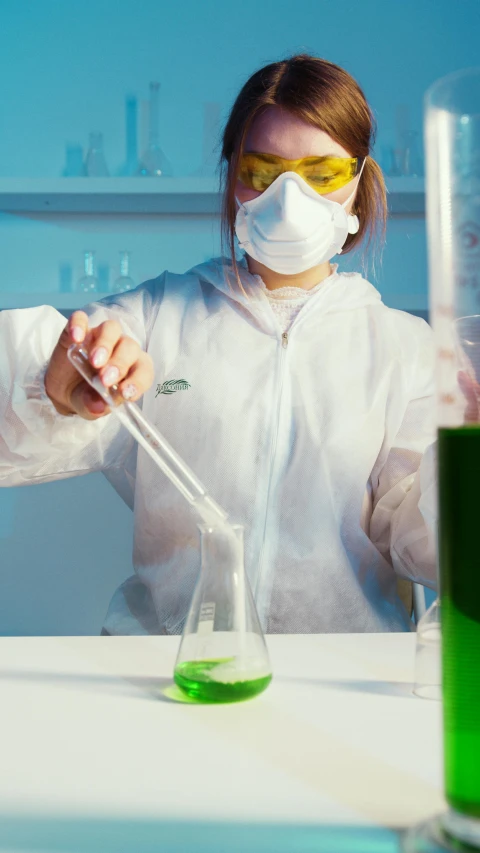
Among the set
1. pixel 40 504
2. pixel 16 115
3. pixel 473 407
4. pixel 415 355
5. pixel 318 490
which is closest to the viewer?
pixel 473 407

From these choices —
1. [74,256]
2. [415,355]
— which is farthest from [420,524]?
[74,256]

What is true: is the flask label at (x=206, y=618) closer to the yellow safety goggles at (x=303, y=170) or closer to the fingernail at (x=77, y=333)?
the fingernail at (x=77, y=333)

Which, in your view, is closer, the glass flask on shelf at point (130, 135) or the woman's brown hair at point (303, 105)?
the woman's brown hair at point (303, 105)

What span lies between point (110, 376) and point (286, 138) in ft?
2.45

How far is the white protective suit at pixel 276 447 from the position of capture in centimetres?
128

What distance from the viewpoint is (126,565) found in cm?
232

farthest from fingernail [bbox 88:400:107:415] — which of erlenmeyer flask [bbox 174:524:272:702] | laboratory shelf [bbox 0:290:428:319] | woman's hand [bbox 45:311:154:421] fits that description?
laboratory shelf [bbox 0:290:428:319]

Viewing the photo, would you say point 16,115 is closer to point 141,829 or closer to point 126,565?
point 126,565

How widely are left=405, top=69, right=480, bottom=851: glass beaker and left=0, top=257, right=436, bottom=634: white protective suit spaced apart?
2.82 ft

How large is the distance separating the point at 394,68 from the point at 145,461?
71.7 inches

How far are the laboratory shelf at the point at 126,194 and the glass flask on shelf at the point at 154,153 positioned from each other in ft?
0.29

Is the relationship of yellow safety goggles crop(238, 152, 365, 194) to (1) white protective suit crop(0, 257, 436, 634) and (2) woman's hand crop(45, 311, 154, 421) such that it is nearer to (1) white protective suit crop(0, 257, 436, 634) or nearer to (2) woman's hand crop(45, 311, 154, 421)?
(1) white protective suit crop(0, 257, 436, 634)

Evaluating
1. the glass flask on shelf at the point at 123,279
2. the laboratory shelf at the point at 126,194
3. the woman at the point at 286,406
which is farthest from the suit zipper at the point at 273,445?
the glass flask on shelf at the point at 123,279

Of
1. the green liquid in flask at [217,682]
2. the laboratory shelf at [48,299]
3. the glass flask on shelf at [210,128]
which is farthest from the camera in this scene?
the glass flask on shelf at [210,128]
